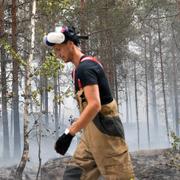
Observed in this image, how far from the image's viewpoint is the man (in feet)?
11.7

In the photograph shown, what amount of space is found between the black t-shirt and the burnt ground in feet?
20.2

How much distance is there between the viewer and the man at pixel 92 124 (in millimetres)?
3574

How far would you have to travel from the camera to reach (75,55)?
3785 mm

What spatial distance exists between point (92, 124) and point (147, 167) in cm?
759

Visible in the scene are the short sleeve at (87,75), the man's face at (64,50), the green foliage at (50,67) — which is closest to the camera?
the short sleeve at (87,75)

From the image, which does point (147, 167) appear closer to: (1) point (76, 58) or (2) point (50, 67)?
(2) point (50, 67)

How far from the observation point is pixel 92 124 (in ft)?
12.6

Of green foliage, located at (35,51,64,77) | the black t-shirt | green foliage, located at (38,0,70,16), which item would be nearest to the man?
the black t-shirt

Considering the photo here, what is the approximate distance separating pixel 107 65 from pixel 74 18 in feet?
10.2

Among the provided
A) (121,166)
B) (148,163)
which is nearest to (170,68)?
(148,163)

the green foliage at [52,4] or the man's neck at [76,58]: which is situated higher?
the green foliage at [52,4]

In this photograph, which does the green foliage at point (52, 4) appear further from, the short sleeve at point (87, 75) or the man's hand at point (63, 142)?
the man's hand at point (63, 142)

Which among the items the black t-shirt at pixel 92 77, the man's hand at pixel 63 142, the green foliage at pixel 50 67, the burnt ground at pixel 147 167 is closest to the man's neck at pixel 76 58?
the black t-shirt at pixel 92 77

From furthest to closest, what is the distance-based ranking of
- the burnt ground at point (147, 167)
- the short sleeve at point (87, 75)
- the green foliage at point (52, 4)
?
the green foliage at point (52, 4) → the burnt ground at point (147, 167) → the short sleeve at point (87, 75)
